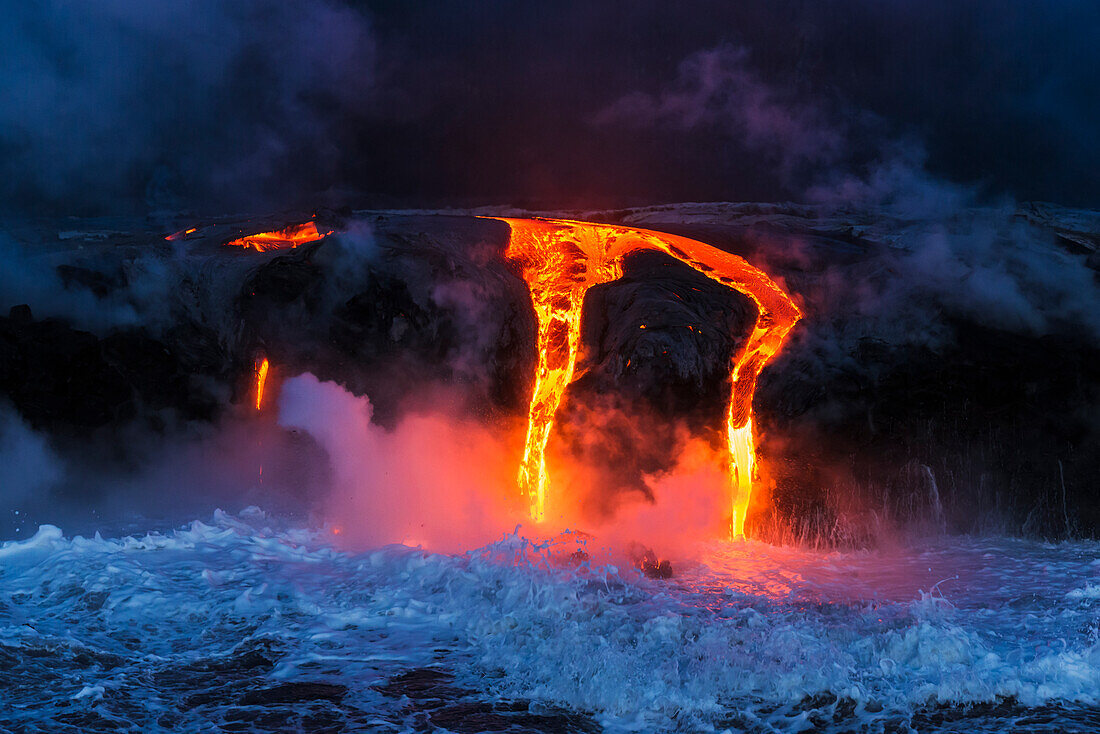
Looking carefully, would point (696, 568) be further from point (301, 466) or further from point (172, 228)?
point (172, 228)

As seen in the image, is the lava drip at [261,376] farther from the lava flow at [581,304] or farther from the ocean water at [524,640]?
the lava flow at [581,304]

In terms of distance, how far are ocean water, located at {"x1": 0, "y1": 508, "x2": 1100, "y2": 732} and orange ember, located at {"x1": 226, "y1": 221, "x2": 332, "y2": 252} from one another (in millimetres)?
3216

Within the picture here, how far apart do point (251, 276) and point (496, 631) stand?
476 centimetres

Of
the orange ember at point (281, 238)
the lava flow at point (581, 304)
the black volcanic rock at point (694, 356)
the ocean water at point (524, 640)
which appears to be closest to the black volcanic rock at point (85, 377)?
the black volcanic rock at point (694, 356)

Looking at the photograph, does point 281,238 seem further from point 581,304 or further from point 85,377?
point 581,304

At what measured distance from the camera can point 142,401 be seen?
8195 mm

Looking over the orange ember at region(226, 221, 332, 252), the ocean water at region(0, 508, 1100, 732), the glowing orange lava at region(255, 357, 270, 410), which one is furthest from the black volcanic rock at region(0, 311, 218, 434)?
the ocean water at region(0, 508, 1100, 732)

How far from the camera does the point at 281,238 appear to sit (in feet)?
29.6

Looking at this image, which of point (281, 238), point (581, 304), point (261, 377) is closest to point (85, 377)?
point (261, 377)

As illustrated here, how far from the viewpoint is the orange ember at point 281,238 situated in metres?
8.82

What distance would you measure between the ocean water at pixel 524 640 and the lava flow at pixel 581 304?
1.18 meters

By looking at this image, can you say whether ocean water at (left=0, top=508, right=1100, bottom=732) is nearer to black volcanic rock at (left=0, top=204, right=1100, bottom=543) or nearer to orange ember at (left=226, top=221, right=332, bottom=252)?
black volcanic rock at (left=0, top=204, right=1100, bottom=543)

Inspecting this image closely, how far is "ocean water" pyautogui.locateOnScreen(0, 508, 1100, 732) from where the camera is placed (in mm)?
4023

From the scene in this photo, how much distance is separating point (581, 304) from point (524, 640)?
426 centimetres
